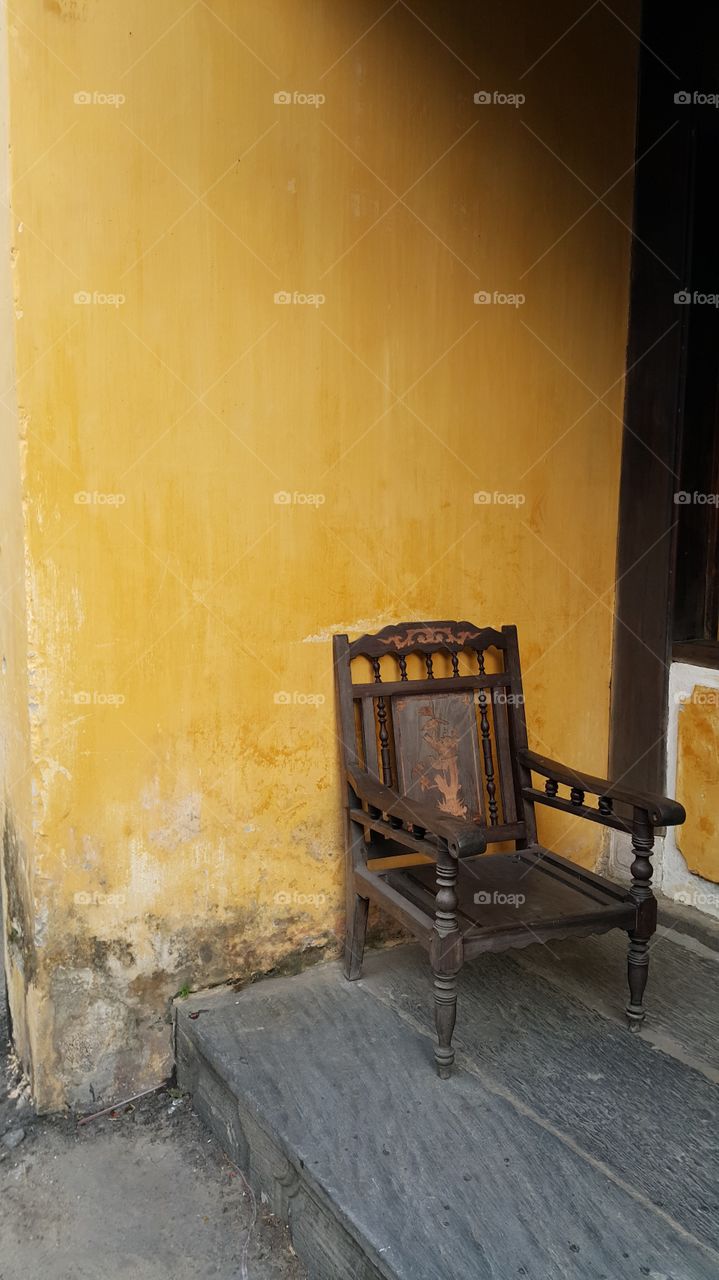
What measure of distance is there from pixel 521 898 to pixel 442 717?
1.97 feet

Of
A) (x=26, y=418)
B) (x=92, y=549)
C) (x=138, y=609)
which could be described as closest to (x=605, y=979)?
(x=138, y=609)

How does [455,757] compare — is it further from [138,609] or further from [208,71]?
[208,71]

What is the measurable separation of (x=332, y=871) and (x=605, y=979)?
84 cm

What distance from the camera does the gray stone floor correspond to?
2088mm

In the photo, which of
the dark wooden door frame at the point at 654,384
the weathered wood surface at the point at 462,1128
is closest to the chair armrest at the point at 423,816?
the weathered wood surface at the point at 462,1128

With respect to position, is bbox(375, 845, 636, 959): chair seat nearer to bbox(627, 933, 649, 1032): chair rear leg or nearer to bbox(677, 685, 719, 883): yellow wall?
bbox(627, 933, 649, 1032): chair rear leg

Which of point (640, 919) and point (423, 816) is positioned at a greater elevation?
point (423, 816)

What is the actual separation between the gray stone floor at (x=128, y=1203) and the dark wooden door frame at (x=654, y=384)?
1.87 meters

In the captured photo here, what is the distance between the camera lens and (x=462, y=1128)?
2084mm

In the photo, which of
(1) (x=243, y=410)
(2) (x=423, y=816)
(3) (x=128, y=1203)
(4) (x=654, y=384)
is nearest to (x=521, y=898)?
(2) (x=423, y=816)

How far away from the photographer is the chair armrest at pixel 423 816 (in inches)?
83.9

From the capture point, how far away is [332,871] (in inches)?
112

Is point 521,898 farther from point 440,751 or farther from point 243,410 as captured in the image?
point 243,410

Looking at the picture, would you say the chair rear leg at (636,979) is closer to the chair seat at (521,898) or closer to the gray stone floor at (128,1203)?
the chair seat at (521,898)
